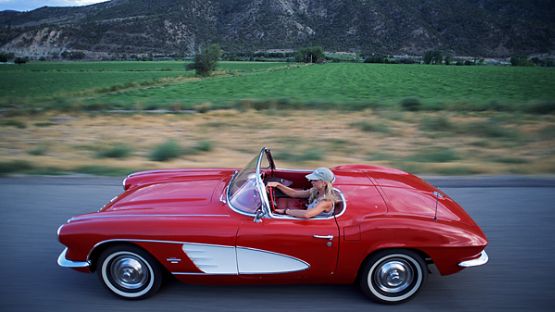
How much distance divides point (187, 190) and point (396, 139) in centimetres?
698

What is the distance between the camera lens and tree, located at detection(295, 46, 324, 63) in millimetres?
77375

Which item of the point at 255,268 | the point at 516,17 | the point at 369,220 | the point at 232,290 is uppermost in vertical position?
the point at 516,17

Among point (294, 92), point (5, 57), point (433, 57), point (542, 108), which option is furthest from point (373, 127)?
point (5, 57)

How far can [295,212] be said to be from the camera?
11.4 feet

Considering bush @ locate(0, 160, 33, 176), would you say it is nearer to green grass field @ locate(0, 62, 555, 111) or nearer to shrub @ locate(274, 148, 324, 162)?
shrub @ locate(274, 148, 324, 162)

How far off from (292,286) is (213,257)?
0.76 metres

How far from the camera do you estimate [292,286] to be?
3.65 m

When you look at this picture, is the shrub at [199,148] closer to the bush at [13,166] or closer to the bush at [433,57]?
the bush at [13,166]

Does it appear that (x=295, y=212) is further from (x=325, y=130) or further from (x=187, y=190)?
(x=325, y=130)

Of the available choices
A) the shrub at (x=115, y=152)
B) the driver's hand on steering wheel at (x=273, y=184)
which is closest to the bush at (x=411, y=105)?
the shrub at (x=115, y=152)

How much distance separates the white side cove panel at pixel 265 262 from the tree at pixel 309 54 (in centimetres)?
7644

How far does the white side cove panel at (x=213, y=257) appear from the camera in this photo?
3.29 m

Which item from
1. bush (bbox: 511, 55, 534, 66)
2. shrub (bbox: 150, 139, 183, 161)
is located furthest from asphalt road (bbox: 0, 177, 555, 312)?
bush (bbox: 511, 55, 534, 66)

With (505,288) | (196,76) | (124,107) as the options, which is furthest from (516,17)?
(505,288)
